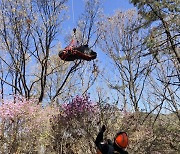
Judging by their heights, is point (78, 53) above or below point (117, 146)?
above

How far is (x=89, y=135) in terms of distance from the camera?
7367 millimetres

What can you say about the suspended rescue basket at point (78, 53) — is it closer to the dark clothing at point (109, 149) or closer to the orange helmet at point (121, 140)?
the dark clothing at point (109, 149)

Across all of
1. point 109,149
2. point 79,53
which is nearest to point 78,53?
point 79,53

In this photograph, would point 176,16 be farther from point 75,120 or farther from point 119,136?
point 75,120

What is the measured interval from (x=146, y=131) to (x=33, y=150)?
3522 mm

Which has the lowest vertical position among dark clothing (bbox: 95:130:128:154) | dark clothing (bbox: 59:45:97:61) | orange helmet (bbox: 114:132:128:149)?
dark clothing (bbox: 95:130:128:154)

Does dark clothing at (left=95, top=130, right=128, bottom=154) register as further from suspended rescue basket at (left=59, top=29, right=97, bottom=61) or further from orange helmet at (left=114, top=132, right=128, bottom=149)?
suspended rescue basket at (left=59, top=29, right=97, bottom=61)

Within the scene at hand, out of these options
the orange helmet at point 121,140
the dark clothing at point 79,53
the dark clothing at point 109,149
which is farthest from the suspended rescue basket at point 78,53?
the orange helmet at point 121,140

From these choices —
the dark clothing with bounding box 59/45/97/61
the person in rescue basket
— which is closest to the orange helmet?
the person in rescue basket

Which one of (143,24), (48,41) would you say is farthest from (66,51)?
(48,41)

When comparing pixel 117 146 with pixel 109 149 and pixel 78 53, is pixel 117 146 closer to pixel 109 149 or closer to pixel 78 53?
pixel 109 149

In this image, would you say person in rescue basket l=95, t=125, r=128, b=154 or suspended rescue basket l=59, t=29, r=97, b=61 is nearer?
person in rescue basket l=95, t=125, r=128, b=154

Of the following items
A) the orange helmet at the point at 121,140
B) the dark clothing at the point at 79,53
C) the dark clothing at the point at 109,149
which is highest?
the dark clothing at the point at 79,53

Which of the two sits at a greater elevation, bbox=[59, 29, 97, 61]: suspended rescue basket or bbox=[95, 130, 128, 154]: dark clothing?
bbox=[59, 29, 97, 61]: suspended rescue basket
